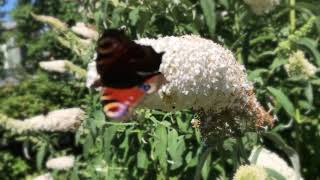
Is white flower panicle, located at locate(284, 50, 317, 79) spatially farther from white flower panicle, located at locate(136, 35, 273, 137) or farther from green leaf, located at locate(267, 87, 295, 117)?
white flower panicle, located at locate(136, 35, 273, 137)

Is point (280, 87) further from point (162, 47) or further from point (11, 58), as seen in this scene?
point (11, 58)

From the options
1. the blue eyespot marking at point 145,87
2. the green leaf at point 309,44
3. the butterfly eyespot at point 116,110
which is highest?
the green leaf at point 309,44

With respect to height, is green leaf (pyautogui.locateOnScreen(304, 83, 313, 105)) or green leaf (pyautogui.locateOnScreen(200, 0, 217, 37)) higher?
green leaf (pyautogui.locateOnScreen(200, 0, 217, 37))

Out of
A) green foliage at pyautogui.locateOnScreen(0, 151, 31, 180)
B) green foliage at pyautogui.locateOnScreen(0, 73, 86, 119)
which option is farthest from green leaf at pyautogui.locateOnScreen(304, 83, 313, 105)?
green foliage at pyautogui.locateOnScreen(0, 151, 31, 180)

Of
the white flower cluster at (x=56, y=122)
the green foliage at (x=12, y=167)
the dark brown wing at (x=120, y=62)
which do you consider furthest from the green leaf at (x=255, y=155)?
the green foliage at (x=12, y=167)

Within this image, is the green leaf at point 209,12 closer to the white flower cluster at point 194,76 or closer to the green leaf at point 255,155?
the green leaf at point 255,155
